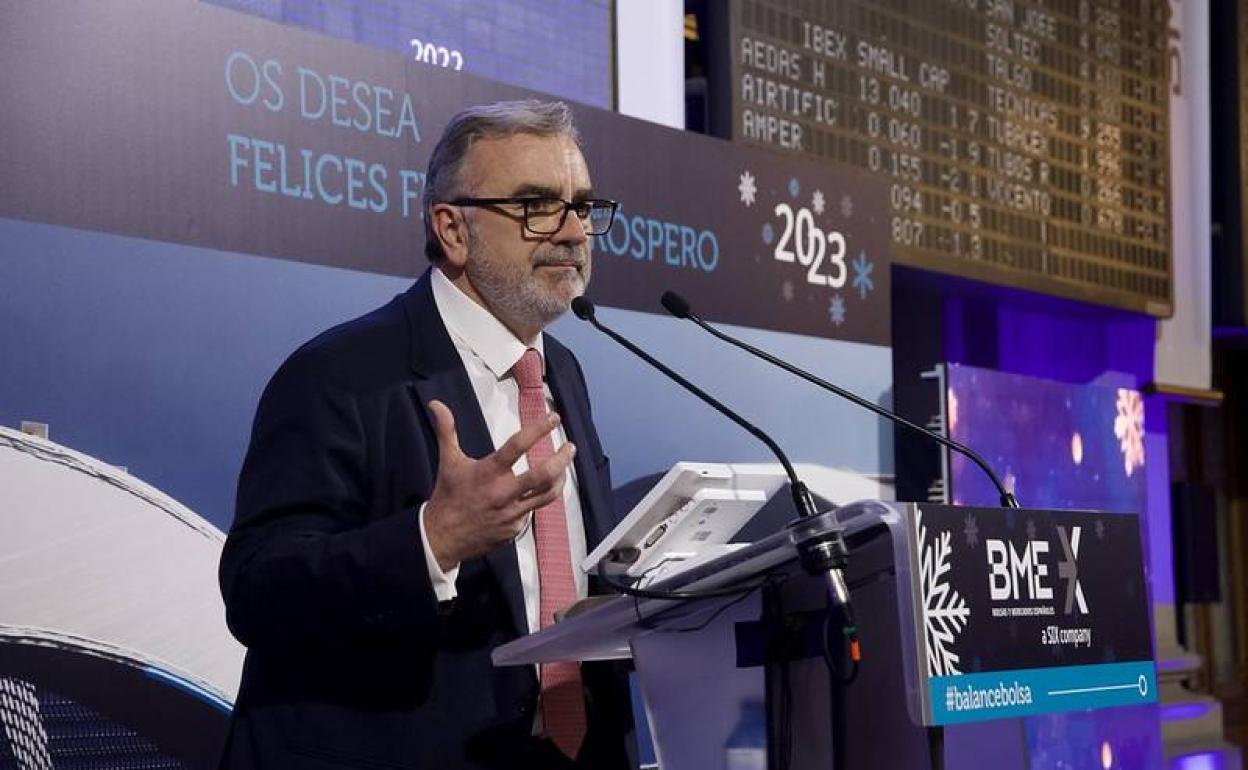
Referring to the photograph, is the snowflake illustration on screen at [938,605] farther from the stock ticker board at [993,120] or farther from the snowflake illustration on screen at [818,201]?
the stock ticker board at [993,120]

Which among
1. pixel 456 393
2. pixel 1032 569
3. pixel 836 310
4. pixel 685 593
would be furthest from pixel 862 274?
pixel 685 593

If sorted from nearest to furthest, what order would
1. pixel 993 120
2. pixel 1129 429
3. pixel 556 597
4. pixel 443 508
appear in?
pixel 443 508 → pixel 556 597 → pixel 993 120 → pixel 1129 429

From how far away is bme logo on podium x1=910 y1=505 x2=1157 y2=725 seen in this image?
1.69 meters

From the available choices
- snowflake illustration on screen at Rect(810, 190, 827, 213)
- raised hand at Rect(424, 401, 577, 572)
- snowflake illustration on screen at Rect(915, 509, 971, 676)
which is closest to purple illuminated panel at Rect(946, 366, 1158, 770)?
snowflake illustration on screen at Rect(810, 190, 827, 213)

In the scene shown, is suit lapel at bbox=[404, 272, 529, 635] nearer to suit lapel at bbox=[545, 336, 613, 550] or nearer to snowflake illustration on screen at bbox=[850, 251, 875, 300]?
suit lapel at bbox=[545, 336, 613, 550]

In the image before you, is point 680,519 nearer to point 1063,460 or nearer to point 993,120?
point 1063,460

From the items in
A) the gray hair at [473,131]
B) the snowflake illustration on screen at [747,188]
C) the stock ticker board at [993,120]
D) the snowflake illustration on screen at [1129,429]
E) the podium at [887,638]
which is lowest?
the podium at [887,638]

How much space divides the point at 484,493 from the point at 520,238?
0.56m

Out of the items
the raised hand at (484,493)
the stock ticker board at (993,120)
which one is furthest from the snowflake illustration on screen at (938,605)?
the stock ticker board at (993,120)

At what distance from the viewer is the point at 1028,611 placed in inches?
72.2

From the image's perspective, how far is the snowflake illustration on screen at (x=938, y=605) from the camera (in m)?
1.67

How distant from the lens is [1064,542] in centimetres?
190

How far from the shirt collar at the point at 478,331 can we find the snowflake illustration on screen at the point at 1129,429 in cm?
393

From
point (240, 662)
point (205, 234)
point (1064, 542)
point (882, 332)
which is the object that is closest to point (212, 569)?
point (240, 662)
